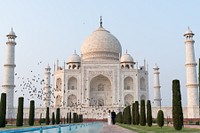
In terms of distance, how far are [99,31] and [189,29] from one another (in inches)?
446

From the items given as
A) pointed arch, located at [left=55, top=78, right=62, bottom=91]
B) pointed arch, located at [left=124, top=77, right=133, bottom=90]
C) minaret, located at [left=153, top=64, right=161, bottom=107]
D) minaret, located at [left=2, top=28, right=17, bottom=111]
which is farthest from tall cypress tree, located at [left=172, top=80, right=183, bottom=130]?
minaret, located at [left=153, top=64, right=161, bottom=107]

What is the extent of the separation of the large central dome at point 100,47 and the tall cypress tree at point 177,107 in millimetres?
22683

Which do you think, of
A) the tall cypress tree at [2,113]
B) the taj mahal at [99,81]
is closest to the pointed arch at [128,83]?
the taj mahal at [99,81]

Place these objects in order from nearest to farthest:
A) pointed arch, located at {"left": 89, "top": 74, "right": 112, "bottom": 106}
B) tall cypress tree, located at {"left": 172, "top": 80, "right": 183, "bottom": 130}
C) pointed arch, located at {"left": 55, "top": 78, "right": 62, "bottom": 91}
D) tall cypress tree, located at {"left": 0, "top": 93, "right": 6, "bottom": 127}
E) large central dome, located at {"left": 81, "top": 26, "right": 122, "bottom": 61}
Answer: tall cypress tree, located at {"left": 172, "top": 80, "right": 183, "bottom": 130}, tall cypress tree, located at {"left": 0, "top": 93, "right": 6, "bottom": 127}, pointed arch, located at {"left": 89, "top": 74, "right": 112, "bottom": 106}, pointed arch, located at {"left": 55, "top": 78, "right": 62, "bottom": 91}, large central dome, located at {"left": 81, "top": 26, "right": 122, "bottom": 61}

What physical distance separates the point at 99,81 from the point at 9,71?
1013 cm

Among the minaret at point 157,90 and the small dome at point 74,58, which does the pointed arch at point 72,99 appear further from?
the minaret at point 157,90

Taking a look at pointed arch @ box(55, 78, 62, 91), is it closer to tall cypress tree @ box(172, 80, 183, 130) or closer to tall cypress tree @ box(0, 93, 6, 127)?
tall cypress tree @ box(0, 93, 6, 127)

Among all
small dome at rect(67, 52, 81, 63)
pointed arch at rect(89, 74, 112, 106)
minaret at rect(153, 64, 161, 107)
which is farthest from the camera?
small dome at rect(67, 52, 81, 63)

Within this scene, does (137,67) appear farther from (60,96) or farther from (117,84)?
(60,96)

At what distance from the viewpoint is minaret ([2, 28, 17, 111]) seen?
1047 inches

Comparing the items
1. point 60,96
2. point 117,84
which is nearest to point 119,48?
point 117,84

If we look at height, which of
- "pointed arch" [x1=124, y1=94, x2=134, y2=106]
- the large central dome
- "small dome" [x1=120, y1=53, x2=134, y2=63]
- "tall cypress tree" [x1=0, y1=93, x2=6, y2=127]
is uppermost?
the large central dome

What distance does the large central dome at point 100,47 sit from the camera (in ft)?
111

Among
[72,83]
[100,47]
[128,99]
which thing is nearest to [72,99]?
[72,83]
